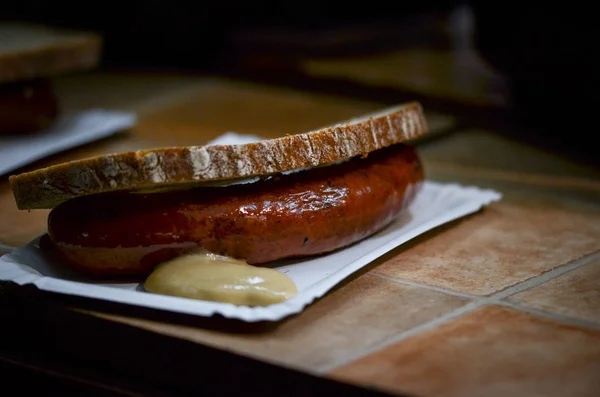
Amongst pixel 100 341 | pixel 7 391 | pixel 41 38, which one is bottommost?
pixel 7 391

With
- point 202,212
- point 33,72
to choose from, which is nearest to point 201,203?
point 202,212

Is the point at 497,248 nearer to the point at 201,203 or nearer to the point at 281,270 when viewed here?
the point at 281,270

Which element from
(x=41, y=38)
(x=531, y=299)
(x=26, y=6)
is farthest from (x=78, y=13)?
(x=531, y=299)

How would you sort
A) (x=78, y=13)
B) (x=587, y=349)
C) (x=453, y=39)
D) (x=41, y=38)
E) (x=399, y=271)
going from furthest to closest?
(x=453, y=39)
(x=78, y=13)
(x=41, y=38)
(x=399, y=271)
(x=587, y=349)

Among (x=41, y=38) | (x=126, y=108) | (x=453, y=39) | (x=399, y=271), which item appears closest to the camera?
(x=399, y=271)

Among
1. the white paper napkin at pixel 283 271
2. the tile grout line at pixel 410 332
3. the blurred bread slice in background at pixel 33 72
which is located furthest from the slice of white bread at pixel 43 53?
the tile grout line at pixel 410 332

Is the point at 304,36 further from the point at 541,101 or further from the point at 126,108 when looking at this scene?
the point at 541,101
